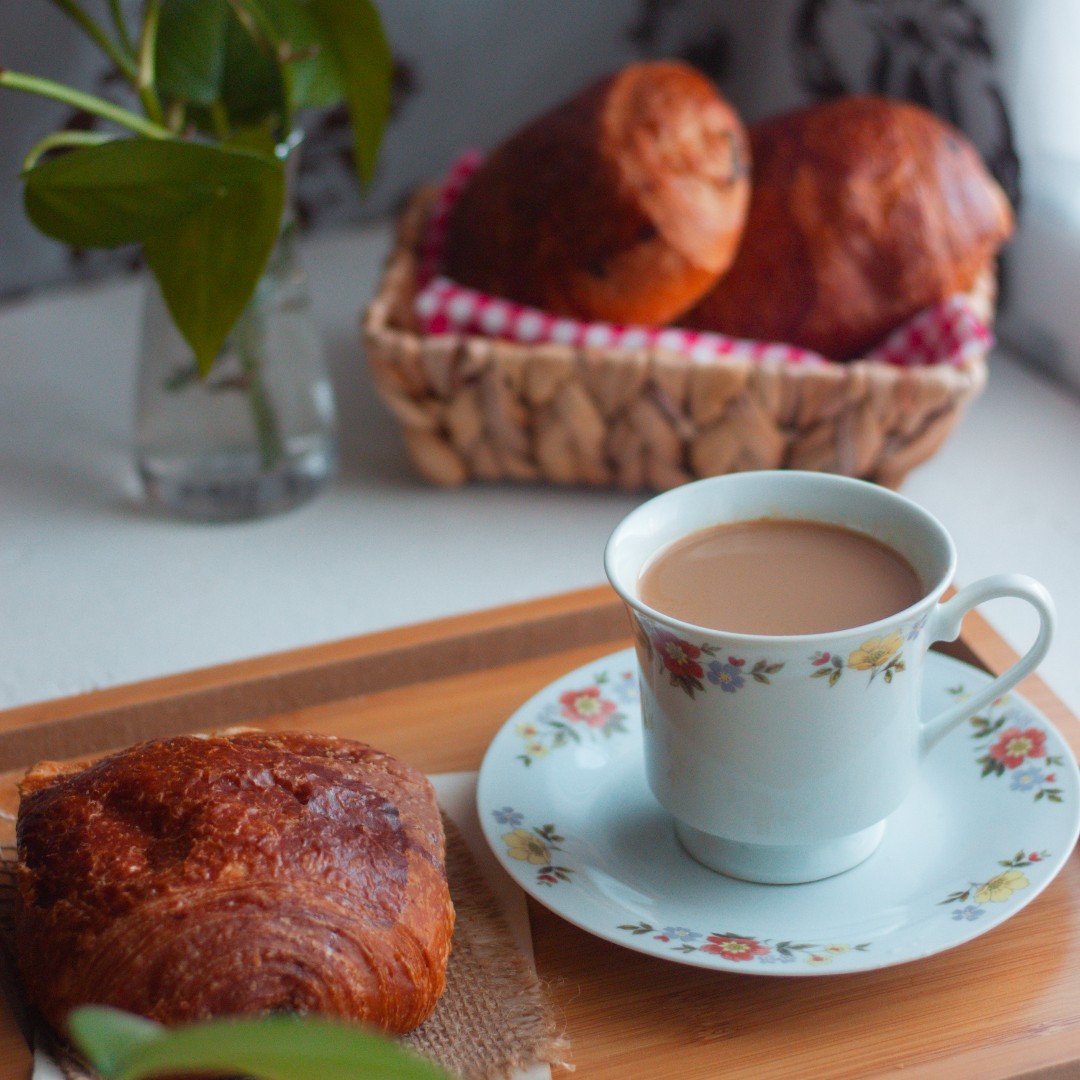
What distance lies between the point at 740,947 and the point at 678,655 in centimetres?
11

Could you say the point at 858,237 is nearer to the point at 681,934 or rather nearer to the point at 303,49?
the point at 303,49

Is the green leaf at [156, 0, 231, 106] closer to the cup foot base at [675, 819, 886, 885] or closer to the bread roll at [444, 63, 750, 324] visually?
the bread roll at [444, 63, 750, 324]

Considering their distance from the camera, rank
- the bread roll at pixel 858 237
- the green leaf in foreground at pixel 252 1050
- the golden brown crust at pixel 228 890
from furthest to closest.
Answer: the bread roll at pixel 858 237
the golden brown crust at pixel 228 890
the green leaf in foreground at pixel 252 1050

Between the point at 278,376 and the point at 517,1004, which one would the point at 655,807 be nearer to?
the point at 517,1004

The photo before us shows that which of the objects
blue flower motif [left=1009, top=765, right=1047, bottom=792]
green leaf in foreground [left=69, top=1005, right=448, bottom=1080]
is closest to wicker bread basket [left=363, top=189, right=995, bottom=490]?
blue flower motif [left=1009, top=765, right=1047, bottom=792]

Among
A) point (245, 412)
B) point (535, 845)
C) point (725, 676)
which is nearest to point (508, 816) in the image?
point (535, 845)

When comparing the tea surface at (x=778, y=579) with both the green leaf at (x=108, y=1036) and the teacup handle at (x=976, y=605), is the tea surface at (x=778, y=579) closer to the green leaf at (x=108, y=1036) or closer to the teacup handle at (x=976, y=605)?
the teacup handle at (x=976, y=605)

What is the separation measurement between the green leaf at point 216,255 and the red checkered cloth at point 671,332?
209mm

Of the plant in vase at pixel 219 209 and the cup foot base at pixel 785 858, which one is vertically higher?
the plant in vase at pixel 219 209

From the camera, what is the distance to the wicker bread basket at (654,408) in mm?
863

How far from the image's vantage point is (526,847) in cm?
54

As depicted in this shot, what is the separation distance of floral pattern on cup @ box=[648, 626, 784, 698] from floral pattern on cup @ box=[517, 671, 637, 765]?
11 cm

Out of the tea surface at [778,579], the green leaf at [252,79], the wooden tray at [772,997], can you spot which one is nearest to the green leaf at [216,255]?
the green leaf at [252,79]

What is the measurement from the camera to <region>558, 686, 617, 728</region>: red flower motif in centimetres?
62
